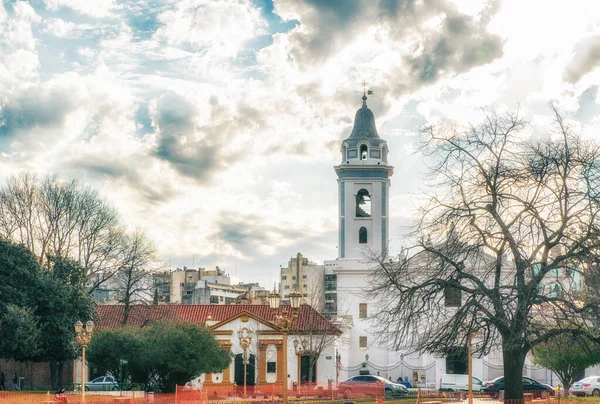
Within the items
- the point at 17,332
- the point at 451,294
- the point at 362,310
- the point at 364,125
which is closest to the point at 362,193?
the point at 364,125

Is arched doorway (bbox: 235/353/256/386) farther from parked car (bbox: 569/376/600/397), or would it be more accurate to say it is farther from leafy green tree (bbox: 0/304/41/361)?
parked car (bbox: 569/376/600/397)

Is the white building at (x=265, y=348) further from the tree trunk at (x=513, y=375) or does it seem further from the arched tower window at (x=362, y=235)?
the tree trunk at (x=513, y=375)

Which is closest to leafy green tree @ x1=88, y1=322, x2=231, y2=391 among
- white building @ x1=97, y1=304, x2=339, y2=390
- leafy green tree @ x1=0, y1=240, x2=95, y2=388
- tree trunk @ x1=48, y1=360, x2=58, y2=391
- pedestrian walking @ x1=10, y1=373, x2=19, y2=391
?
leafy green tree @ x1=0, y1=240, x2=95, y2=388

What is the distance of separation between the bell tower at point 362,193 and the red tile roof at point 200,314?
10892 millimetres

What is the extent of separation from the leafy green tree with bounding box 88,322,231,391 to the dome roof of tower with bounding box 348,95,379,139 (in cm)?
3058

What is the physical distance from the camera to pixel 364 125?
7519 centimetres

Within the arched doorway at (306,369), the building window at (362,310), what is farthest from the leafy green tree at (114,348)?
the building window at (362,310)

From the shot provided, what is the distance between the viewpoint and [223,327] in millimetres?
60906

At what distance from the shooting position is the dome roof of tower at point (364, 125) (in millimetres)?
74438

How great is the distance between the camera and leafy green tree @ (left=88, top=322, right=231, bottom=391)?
45781 mm

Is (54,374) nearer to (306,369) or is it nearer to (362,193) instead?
(306,369)

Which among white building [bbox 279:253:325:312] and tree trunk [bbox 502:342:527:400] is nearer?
tree trunk [bbox 502:342:527:400]

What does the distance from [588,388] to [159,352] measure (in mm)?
24984

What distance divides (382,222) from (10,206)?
31.3 meters
